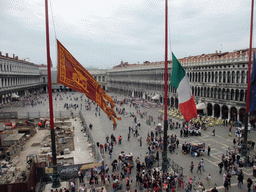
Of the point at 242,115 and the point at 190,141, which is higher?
the point at 242,115

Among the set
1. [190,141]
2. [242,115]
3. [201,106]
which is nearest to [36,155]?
[190,141]

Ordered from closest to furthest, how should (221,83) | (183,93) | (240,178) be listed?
(183,93) → (240,178) → (221,83)

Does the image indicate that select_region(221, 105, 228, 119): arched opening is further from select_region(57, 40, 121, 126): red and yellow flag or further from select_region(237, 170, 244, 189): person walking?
select_region(57, 40, 121, 126): red and yellow flag

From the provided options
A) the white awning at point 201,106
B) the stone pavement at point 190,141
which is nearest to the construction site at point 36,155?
the stone pavement at point 190,141

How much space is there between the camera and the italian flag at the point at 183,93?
43.9 feet

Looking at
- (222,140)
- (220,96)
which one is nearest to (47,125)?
(222,140)

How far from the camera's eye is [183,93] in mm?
13750

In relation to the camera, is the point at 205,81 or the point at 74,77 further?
the point at 205,81

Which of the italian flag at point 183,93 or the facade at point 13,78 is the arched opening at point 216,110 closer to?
the italian flag at point 183,93

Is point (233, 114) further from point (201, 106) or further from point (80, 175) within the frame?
point (80, 175)

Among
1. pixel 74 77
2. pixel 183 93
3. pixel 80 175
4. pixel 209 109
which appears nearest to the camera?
pixel 74 77

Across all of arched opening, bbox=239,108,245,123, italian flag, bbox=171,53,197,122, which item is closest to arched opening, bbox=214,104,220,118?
arched opening, bbox=239,108,245,123

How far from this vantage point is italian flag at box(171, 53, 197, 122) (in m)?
13.4

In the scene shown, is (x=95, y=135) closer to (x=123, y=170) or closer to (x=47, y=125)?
(x=47, y=125)
